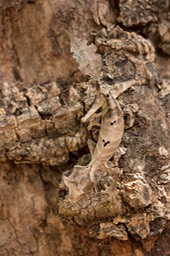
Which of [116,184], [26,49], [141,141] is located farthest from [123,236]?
[26,49]

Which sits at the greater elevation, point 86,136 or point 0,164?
point 86,136

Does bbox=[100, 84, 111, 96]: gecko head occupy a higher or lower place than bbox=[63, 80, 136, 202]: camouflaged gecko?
higher

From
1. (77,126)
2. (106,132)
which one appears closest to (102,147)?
(106,132)

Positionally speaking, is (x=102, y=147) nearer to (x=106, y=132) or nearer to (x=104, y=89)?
(x=106, y=132)

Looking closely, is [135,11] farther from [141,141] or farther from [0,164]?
[0,164]
